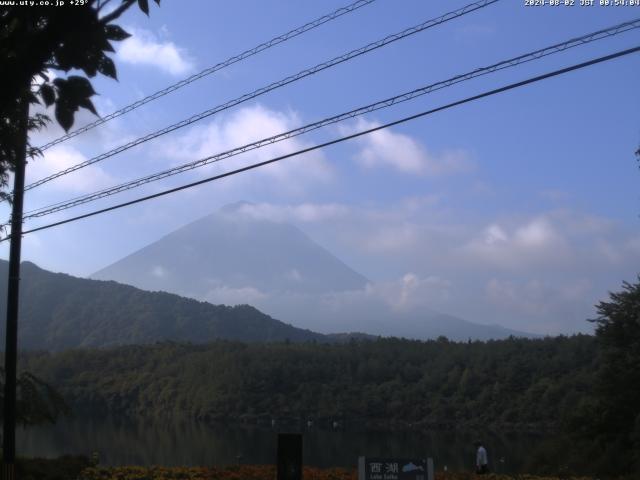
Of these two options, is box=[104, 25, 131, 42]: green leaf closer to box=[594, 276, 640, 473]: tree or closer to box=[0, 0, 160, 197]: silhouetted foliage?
box=[0, 0, 160, 197]: silhouetted foliage

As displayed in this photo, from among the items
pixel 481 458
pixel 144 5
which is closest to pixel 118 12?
pixel 144 5

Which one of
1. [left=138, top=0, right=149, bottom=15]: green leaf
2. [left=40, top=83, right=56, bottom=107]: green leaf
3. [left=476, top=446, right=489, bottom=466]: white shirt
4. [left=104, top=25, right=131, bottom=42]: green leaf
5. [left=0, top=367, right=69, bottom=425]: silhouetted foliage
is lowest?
[left=476, top=446, right=489, bottom=466]: white shirt

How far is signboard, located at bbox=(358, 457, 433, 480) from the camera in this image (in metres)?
11.4

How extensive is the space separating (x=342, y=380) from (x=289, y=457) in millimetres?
92017

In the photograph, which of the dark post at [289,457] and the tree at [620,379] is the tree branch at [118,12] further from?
the tree at [620,379]

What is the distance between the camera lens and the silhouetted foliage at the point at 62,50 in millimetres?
4566

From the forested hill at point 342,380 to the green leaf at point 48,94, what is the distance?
237ft

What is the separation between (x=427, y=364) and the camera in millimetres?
101125

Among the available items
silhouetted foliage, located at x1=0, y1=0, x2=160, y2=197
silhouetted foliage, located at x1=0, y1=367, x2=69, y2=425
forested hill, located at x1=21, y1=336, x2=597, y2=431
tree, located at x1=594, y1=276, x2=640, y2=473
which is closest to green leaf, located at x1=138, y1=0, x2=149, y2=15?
silhouetted foliage, located at x1=0, y1=0, x2=160, y2=197

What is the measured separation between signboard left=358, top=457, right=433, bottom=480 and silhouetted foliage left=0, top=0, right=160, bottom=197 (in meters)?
7.73

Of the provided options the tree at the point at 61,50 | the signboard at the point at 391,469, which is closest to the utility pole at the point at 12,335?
the signboard at the point at 391,469

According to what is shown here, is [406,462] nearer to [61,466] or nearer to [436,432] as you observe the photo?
[61,466]

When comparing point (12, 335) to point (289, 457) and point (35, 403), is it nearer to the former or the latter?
point (35, 403)

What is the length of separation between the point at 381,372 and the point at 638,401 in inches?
3076
